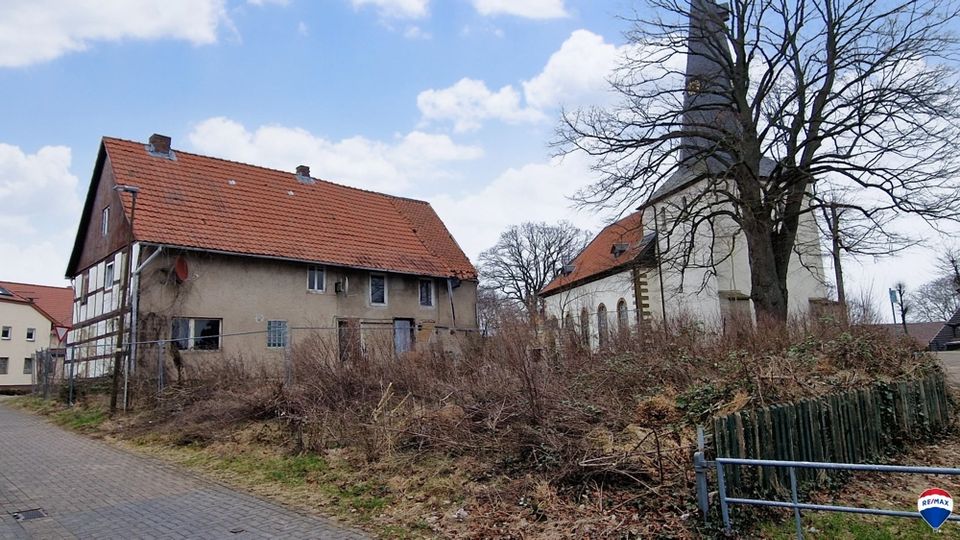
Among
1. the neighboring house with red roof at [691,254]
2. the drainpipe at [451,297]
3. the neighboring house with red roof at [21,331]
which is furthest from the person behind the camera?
the neighboring house with red roof at [21,331]

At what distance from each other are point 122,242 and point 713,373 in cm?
1995

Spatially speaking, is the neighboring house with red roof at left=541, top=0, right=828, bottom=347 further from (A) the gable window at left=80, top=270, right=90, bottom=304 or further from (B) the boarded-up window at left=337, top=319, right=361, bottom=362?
(A) the gable window at left=80, top=270, right=90, bottom=304

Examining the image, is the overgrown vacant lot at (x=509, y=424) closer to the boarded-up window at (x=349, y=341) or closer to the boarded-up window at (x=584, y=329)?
the boarded-up window at (x=349, y=341)

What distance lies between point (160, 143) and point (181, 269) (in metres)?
7.24

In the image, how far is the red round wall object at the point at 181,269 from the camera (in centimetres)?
1995

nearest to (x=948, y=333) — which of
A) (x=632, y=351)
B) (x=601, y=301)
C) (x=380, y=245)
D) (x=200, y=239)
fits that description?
(x=601, y=301)

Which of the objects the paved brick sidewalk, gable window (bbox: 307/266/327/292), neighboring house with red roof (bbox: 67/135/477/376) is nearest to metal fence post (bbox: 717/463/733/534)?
the paved brick sidewalk

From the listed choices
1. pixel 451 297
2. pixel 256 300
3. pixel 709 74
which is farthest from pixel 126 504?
pixel 451 297

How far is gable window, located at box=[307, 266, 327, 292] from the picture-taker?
23781 millimetres

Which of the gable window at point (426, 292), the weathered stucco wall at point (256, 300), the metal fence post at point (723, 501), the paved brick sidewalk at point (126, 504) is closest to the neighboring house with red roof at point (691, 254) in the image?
the metal fence post at point (723, 501)

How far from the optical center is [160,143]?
79.4ft

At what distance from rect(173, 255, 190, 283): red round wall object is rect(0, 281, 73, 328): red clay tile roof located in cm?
3766

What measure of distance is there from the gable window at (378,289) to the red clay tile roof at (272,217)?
68cm

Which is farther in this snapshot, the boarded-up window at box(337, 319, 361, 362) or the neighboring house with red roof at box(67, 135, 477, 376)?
the neighboring house with red roof at box(67, 135, 477, 376)
